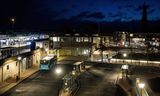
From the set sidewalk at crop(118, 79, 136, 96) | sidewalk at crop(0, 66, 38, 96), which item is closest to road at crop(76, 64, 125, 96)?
sidewalk at crop(118, 79, 136, 96)

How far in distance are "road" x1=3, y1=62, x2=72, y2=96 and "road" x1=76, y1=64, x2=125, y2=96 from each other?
394cm

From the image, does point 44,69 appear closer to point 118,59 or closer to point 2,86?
point 2,86

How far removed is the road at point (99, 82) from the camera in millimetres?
Result: 35625

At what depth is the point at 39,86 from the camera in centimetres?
3903

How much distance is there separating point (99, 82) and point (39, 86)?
32.1ft

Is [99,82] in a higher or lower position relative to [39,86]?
higher

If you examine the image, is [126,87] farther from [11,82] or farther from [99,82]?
[11,82]

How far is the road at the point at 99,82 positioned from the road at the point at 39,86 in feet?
12.9

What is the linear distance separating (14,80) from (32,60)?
1554 centimetres

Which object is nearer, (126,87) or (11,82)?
(126,87)

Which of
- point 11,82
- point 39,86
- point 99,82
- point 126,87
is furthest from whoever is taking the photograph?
point 99,82

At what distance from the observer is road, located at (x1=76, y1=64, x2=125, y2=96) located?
35.6 meters

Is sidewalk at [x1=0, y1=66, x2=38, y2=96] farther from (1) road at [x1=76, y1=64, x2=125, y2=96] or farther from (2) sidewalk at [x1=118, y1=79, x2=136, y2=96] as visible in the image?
(2) sidewalk at [x1=118, y1=79, x2=136, y2=96]

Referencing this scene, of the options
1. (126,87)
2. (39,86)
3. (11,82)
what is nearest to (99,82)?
(126,87)
